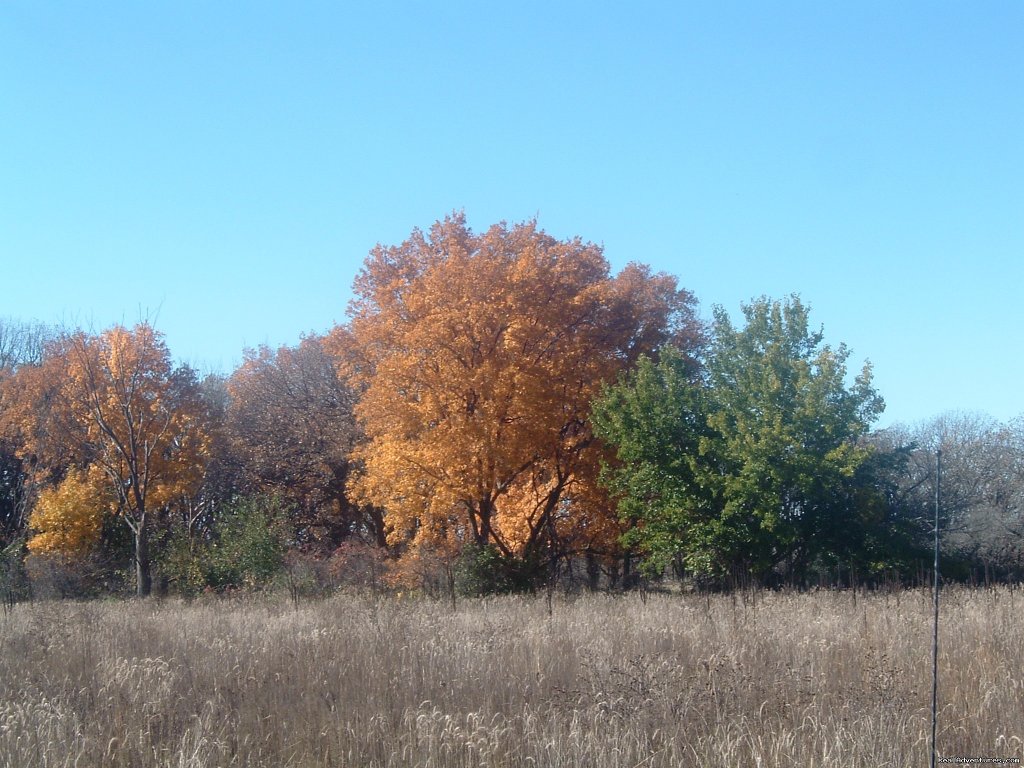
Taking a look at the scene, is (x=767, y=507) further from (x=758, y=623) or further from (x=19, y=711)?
(x=19, y=711)

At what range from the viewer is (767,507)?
22141 millimetres

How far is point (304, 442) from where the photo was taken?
114ft

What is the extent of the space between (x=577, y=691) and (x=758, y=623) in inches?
161

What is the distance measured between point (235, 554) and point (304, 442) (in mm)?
9327

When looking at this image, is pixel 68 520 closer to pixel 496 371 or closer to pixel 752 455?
pixel 496 371

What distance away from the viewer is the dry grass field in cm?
586

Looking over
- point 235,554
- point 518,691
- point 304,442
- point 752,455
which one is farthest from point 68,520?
point 518,691

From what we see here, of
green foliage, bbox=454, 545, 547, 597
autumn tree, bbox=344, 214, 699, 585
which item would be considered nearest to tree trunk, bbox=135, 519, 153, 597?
autumn tree, bbox=344, 214, 699, 585

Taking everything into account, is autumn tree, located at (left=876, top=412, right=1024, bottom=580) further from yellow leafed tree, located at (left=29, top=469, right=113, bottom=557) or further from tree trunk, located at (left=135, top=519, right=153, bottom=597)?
yellow leafed tree, located at (left=29, top=469, right=113, bottom=557)

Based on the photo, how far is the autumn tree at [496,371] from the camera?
24906 mm

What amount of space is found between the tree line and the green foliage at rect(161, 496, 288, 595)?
0.08 metres

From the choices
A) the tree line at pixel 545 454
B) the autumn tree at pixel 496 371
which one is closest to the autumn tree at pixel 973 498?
the tree line at pixel 545 454

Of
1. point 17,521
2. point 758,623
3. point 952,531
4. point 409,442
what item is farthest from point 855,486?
point 17,521

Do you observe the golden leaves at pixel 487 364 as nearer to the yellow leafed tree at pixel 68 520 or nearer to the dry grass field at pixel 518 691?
the yellow leafed tree at pixel 68 520
